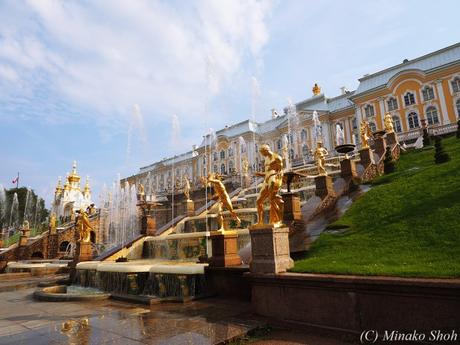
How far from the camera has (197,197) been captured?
1462 inches

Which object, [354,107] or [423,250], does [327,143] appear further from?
[423,250]

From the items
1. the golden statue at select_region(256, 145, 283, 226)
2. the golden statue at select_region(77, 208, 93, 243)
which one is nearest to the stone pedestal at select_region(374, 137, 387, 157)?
the golden statue at select_region(256, 145, 283, 226)

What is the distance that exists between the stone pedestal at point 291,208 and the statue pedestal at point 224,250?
3.01 m

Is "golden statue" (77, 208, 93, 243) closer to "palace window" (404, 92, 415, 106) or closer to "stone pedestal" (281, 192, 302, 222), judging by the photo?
"stone pedestal" (281, 192, 302, 222)

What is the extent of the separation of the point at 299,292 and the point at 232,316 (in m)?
1.57

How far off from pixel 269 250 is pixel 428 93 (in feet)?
154

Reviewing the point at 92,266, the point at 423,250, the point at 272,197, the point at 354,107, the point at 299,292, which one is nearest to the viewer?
the point at 299,292

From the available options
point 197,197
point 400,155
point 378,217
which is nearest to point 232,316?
point 378,217

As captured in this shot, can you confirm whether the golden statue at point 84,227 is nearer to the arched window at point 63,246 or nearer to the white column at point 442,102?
the arched window at point 63,246

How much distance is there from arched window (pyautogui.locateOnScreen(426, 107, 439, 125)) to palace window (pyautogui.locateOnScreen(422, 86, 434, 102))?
1.33m

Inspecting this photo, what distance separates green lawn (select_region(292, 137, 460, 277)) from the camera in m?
5.92

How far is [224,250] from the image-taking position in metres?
9.30

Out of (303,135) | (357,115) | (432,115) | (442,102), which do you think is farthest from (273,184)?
(303,135)

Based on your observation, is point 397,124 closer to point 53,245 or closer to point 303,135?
point 303,135
